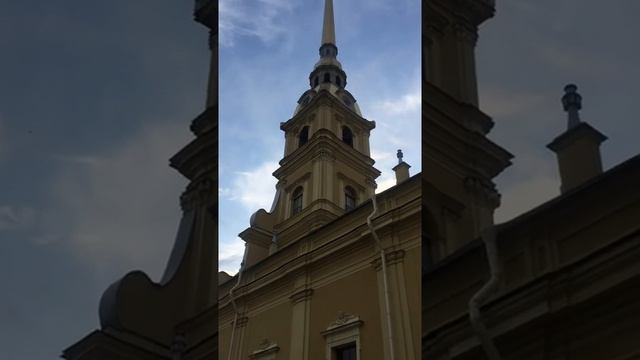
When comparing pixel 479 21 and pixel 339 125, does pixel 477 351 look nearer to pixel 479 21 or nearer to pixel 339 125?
pixel 479 21

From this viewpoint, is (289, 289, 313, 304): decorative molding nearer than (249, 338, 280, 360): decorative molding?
No

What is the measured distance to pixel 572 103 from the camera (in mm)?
707

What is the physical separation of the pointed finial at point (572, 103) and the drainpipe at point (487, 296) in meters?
0.13

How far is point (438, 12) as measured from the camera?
2.53 feet

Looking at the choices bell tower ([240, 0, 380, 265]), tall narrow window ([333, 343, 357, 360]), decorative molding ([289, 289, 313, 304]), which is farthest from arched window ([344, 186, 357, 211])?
tall narrow window ([333, 343, 357, 360])

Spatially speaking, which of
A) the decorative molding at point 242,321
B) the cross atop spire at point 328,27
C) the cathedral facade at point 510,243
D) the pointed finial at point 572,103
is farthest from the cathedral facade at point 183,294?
the cross atop spire at point 328,27

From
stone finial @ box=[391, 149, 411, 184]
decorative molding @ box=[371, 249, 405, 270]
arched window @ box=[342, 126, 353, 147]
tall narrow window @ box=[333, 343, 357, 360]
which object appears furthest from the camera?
tall narrow window @ box=[333, 343, 357, 360]

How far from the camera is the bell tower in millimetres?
1650

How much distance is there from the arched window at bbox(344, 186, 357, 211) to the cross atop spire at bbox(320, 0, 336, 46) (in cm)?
44

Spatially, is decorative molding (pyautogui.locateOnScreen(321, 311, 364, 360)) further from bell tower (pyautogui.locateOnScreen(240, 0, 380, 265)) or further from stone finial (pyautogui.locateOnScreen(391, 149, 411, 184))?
stone finial (pyautogui.locateOnScreen(391, 149, 411, 184))

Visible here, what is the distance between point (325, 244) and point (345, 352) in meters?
0.43

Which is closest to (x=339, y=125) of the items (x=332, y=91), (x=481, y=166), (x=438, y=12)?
(x=332, y=91)

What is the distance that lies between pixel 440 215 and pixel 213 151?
24 centimetres

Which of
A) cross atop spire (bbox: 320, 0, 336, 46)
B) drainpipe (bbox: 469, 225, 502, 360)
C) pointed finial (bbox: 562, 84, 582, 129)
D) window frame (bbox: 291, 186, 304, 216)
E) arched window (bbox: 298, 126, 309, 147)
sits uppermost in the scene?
cross atop spire (bbox: 320, 0, 336, 46)
